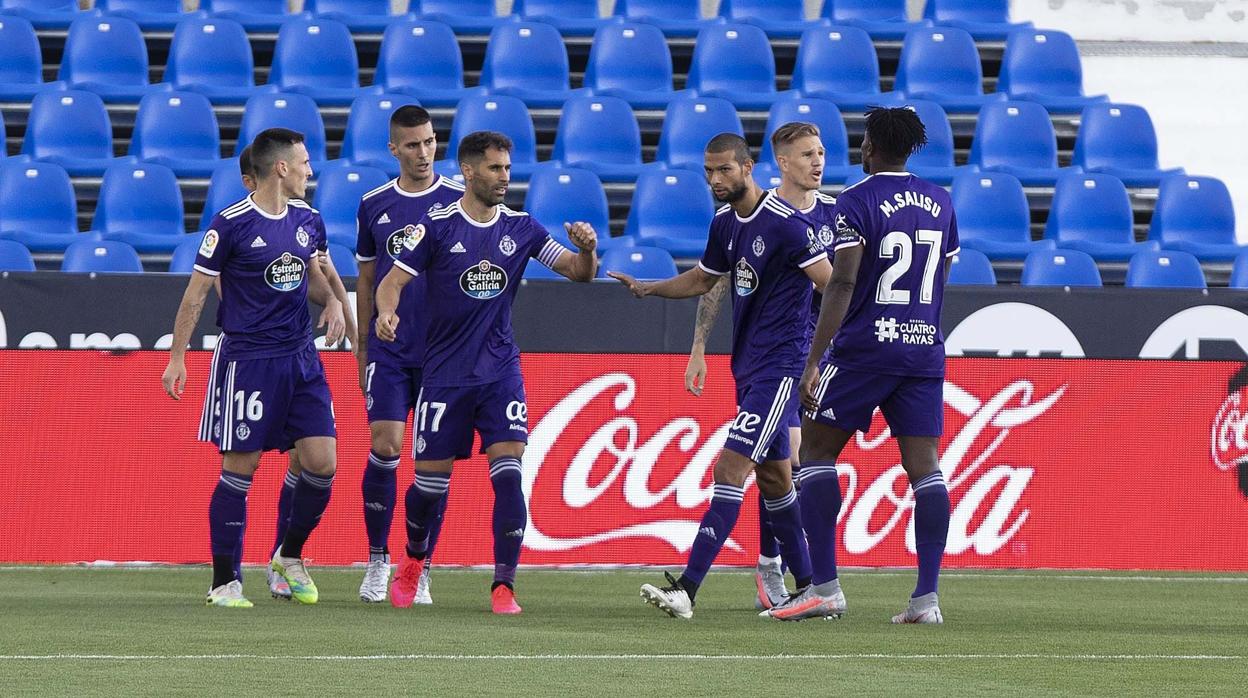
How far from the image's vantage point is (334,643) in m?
6.15

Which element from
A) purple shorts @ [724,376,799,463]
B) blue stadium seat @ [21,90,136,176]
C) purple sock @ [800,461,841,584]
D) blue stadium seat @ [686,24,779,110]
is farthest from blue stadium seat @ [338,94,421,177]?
purple sock @ [800,461,841,584]

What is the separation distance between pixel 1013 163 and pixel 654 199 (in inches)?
119

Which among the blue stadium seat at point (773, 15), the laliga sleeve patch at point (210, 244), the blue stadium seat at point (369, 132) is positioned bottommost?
the laliga sleeve patch at point (210, 244)

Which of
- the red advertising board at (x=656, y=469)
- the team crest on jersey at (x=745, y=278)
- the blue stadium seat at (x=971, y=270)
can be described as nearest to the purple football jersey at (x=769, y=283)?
the team crest on jersey at (x=745, y=278)

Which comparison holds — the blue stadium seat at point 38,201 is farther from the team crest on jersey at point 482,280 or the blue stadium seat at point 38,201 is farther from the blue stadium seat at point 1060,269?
the blue stadium seat at point 1060,269

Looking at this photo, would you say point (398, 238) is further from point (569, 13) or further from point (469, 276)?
point (569, 13)

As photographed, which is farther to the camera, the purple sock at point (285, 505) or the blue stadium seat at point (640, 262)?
the blue stadium seat at point (640, 262)

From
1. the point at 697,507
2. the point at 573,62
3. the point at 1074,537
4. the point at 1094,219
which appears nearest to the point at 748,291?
the point at 697,507

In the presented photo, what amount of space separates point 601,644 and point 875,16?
10.3 m

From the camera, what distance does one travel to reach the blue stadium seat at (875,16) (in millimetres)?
15258

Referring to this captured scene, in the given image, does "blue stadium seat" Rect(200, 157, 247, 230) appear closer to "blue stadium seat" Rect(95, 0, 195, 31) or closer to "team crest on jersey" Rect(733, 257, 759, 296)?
"blue stadium seat" Rect(95, 0, 195, 31)

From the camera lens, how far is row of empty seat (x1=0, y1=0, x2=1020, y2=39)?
47.6 ft

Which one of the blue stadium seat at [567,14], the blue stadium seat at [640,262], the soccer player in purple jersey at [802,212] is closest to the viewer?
the soccer player in purple jersey at [802,212]

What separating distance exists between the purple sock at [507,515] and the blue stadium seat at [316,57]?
7.07 metres
